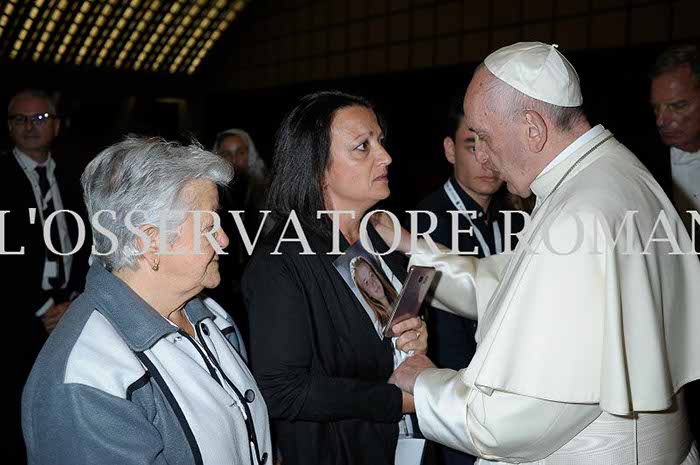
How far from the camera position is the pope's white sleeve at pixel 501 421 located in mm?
1806

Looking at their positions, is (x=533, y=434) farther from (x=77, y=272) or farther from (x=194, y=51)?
(x=194, y=51)

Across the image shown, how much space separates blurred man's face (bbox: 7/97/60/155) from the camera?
4.29 meters

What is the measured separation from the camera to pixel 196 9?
11.6 m

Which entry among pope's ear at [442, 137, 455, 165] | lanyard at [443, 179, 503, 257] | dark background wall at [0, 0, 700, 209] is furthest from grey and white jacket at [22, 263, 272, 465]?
dark background wall at [0, 0, 700, 209]

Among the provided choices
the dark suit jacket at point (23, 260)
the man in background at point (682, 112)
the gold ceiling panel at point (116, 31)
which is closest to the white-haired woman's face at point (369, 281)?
the man in background at point (682, 112)

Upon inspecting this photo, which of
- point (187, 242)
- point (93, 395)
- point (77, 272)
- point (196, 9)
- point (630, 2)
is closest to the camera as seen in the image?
point (93, 395)

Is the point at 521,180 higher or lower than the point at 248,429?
higher

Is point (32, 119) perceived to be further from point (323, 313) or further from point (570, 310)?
point (570, 310)

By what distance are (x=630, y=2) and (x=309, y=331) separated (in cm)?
638

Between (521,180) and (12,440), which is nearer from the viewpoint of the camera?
(521,180)

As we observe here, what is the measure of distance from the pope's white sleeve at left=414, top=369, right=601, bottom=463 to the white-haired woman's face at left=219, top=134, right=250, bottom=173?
3.91 m

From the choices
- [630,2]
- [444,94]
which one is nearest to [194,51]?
[444,94]

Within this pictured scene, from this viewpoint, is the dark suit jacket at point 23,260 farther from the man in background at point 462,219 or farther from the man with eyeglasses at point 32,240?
the man in background at point 462,219

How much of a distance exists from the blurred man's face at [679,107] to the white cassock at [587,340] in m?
1.93
